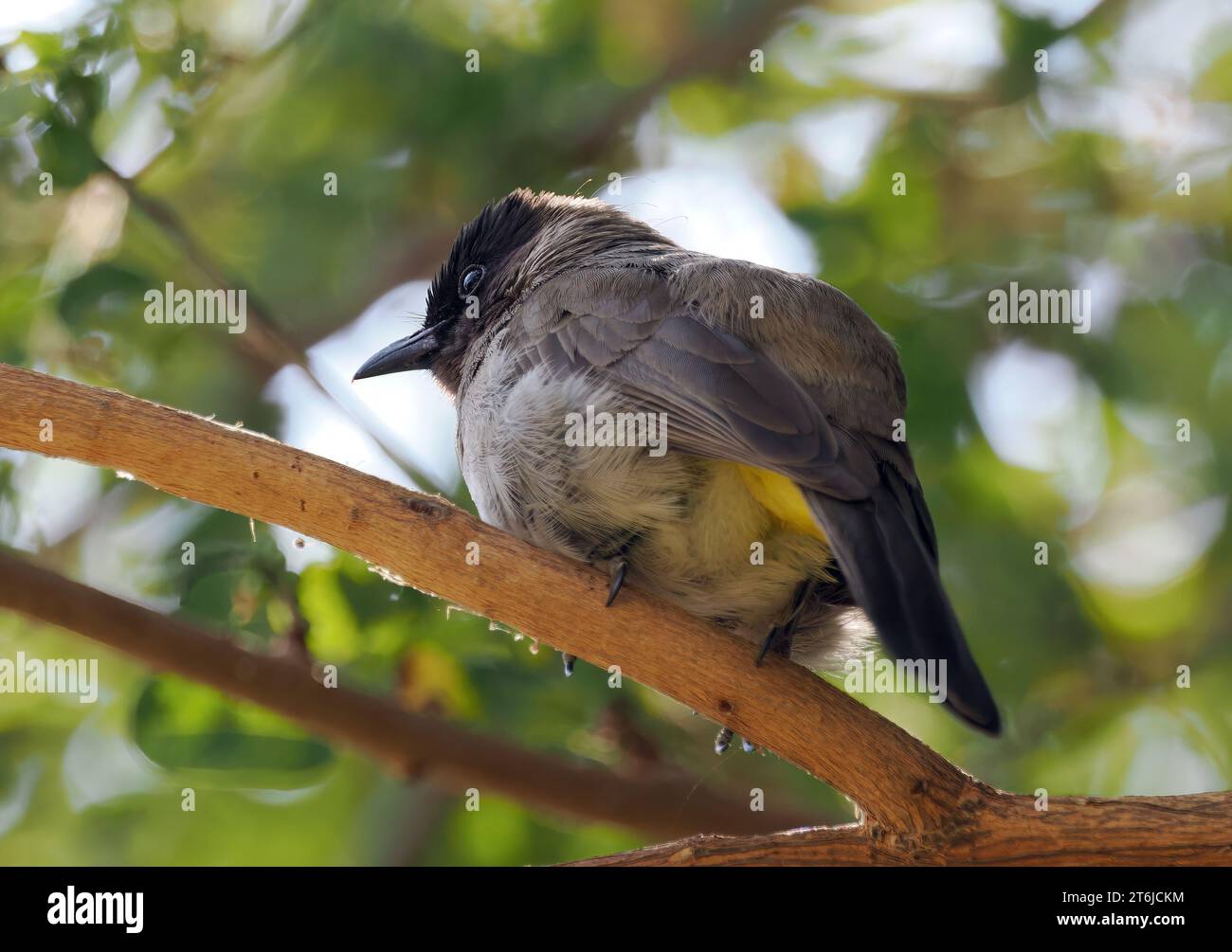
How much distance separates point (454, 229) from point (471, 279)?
1255 millimetres

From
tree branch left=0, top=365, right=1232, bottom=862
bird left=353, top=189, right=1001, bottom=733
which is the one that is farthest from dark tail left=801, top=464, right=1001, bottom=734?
tree branch left=0, top=365, right=1232, bottom=862

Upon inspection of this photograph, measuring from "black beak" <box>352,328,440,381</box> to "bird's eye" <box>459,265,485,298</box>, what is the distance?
185mm

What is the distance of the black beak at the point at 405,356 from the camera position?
489cm

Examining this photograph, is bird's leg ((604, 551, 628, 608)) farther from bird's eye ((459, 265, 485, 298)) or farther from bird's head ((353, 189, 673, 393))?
bird's eye ((459, 265, 485, 298))

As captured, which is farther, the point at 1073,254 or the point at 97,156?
the point at 1073,254

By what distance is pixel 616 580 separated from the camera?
11.8 feet

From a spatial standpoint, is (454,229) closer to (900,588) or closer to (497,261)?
(497,261)

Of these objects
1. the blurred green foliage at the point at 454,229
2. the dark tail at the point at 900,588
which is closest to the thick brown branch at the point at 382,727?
the blurred green foliage at the point at 454,229

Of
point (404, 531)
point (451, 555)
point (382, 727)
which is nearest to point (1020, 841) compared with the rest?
point (451, 555)

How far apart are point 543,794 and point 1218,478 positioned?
281 centimetres

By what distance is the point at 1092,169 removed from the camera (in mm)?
5672
